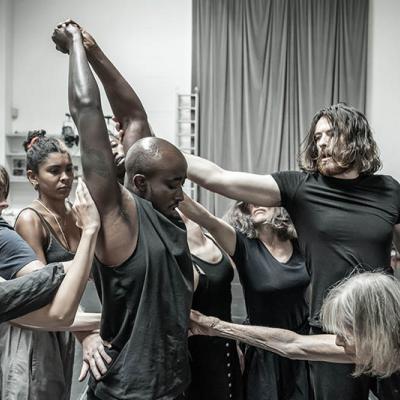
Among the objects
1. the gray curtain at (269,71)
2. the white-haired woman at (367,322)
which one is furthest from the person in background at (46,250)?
the gray curtain at (269,71)

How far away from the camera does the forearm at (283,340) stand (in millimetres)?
1354

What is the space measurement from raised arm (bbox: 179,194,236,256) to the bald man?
1.60ft

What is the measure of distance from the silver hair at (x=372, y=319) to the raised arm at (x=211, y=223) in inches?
21.9

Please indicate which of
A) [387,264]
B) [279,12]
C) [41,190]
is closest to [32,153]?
[41,190]

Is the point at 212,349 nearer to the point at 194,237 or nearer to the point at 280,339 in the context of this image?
the point at 280,339

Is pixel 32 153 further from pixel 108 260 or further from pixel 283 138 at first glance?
pixel 283 138

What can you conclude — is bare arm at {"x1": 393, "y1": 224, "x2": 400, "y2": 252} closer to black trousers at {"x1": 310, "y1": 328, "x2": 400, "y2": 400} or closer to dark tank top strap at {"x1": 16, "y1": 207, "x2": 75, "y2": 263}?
black trousers at {"x1": 310, "y1": 328, "x2": 400, "y2": 400}

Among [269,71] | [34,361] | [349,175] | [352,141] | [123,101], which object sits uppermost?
[269,71]

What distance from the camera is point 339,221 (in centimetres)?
145

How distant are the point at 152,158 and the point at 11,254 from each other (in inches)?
21.4

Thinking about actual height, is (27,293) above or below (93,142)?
below

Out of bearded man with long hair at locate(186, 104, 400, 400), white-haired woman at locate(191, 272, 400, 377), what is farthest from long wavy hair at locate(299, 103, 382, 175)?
white-haired woman at locate(191, 272, 400, 377)

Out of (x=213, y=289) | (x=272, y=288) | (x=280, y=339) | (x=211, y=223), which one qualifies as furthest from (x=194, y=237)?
(x=280, y=339)

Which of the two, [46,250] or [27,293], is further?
[46,250]
